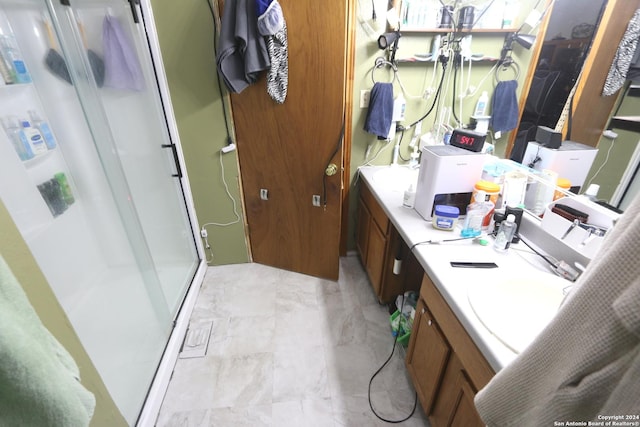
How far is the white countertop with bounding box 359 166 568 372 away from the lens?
76cm

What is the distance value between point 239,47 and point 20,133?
3.49ft

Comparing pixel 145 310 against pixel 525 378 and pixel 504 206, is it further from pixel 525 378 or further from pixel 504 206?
pixel 504 206

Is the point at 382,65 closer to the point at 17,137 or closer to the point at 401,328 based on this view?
the point at 401,328

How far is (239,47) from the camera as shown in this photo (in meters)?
1.54

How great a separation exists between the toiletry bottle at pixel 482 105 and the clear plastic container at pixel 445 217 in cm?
97

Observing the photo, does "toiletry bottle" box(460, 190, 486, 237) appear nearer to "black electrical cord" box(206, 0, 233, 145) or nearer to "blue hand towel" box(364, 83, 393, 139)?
"blue hand towel" box(364, 83, 393, 139)

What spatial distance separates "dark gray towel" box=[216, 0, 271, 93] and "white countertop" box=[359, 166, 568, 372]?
1.13m

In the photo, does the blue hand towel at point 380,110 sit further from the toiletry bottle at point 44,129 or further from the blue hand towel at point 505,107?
the toiletry bottle at point 44,129

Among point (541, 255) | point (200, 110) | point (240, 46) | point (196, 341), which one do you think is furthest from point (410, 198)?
point (196, 341)

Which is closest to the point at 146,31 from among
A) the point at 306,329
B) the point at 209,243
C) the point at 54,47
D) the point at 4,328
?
the point at 54,47

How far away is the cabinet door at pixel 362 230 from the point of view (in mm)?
2041

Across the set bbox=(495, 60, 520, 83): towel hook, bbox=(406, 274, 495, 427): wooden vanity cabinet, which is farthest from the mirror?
bbox=(406, 274, 495, 427): wooden vanity cabinet

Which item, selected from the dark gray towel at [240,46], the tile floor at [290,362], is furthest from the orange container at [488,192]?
the dark gray towel at [240,46]

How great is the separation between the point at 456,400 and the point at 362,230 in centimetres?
134
